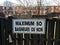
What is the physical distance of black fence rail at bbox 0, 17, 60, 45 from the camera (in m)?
4.34

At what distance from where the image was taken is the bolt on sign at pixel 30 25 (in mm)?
4172

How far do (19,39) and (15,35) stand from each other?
0.56ft

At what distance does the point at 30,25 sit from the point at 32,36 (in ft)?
1.33

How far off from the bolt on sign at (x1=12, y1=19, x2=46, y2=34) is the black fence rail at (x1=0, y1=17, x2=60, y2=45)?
162 millimetres

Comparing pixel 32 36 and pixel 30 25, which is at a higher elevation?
pixel 30 25

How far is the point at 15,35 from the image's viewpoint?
443 centimetres

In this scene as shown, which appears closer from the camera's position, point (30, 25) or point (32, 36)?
point (30, 25)

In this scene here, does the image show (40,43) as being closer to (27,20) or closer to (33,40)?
(33,40)

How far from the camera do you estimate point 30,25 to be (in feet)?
13.7

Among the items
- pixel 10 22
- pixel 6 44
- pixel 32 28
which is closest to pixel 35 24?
pixel 32 28

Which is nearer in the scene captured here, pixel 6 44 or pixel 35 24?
pixel 35 24

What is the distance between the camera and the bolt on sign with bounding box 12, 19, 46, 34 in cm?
417

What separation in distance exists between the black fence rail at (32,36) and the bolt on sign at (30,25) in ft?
0.53

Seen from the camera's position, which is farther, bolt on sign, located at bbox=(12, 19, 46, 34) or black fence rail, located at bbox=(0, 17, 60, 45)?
black fence rail, located at bbox=(0, 17, 60, 45)
